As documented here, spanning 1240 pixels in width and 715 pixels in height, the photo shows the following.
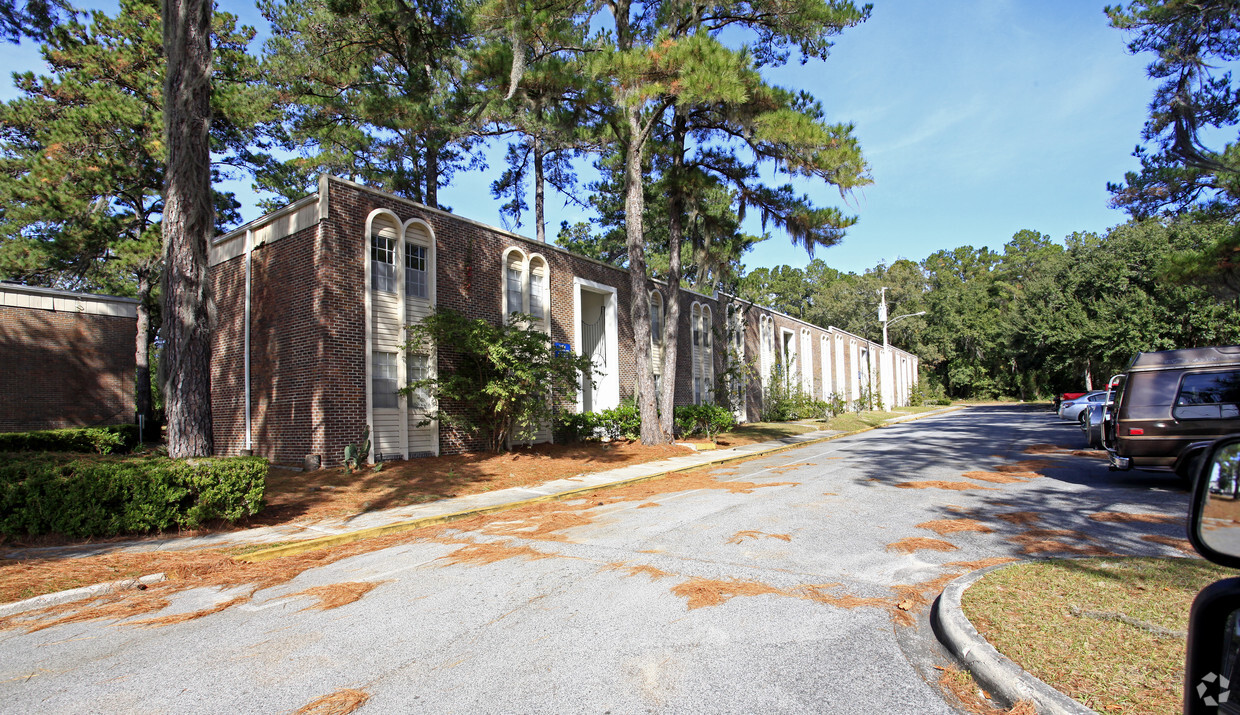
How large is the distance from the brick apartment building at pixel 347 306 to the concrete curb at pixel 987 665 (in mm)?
12655

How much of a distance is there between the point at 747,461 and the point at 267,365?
12.6m

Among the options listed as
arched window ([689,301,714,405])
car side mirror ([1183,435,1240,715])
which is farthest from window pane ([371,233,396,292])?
arched window ([689,301,714,405])

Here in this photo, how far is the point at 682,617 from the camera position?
4.65 meters

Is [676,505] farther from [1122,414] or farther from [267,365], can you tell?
[267,365]

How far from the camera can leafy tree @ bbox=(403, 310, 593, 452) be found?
48.3 feet

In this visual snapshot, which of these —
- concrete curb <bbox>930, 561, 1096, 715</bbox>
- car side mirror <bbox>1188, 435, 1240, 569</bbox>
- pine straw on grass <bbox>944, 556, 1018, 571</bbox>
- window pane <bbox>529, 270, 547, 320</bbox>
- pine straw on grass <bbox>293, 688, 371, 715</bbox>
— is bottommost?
pine straw on grass <bbox>944, 556, 1018, 571</bbox>

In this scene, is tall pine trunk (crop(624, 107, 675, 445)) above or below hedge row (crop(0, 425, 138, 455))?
above

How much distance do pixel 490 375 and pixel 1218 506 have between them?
1461cm

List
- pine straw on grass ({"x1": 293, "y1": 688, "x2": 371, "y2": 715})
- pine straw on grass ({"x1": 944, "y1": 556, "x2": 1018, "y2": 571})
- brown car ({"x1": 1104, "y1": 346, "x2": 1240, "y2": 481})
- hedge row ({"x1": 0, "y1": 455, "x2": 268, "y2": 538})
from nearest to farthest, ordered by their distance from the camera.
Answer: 1. pine straw on grass ({"x1": 293, "y1": 688, "x2": 371, "y2": 715})
2. pine straw on grass ({"x1": 944, "y1": 556, "x2": 1018, "y2": 571})
3. hedge row ({"x1": 0, "y1": 455, "x2": 268, "y2": 538})
4. brown car ({"x1": 1104, "y1": 346, "x2": 1240, "y2": 481})

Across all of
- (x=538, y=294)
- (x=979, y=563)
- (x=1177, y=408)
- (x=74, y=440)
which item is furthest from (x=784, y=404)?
(x=74, y=440)

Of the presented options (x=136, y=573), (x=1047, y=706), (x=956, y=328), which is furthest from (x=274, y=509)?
(x=956, y=328)

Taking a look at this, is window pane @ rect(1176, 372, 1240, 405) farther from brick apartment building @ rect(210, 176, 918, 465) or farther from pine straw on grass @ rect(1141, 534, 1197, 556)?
brick apartment building @ rect(210, 176, 918, 465)

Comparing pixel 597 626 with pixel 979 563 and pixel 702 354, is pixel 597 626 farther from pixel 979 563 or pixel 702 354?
pixel 702 354

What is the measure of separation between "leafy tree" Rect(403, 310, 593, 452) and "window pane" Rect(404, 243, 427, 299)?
123cm
